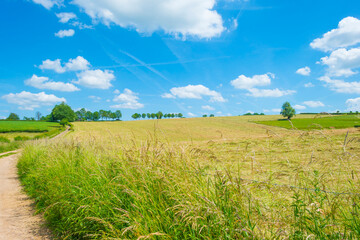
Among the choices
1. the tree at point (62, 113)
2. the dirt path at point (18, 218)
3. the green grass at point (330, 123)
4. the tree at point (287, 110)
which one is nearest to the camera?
the green grass at point (330, 123)

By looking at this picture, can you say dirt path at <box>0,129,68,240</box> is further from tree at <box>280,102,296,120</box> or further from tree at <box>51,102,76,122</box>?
tree at <box>51,102,76,122</box>

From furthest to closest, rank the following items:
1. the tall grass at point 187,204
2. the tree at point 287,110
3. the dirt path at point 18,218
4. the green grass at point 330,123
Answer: the tree at point 287,110, the dirt path at point 18,218, the green grass at point 330,123, the tall grass at point 187,204

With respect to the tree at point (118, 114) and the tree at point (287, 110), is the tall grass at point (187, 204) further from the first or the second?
the tree at point (118, 114)

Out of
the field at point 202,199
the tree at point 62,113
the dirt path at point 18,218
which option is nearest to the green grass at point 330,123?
A: the field at point 202,199

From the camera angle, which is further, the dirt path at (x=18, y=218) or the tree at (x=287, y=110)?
the tree at (x=287, y=110)

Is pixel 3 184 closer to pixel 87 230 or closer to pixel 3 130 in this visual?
pixel 87 230

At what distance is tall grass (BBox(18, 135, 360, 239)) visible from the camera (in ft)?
6.21

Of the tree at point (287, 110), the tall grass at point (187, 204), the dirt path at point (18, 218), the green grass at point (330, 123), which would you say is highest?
the tree at point (287, 110)

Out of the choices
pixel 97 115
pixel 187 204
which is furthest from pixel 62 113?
pixel 187 204

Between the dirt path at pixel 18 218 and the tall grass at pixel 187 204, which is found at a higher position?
the tall grass at pixel 187 204

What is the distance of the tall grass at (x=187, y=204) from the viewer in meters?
1.89

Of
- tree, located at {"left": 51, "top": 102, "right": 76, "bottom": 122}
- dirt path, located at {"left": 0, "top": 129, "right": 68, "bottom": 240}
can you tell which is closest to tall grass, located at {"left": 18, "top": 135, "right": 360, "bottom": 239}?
dirt path, located at {"left": 0, "top": 129, "right": 68, "bottom": 240}

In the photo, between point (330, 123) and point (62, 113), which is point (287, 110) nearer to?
point (330, 123)

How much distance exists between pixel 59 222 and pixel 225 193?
305 cm
